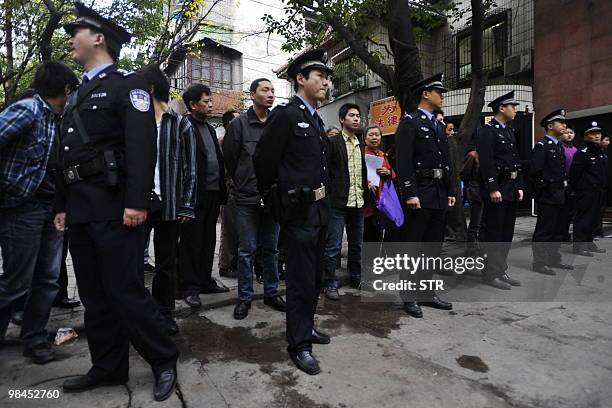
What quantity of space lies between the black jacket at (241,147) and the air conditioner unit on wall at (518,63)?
9.52m

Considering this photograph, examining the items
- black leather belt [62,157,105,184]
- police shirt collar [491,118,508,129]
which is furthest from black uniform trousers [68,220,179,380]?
police shirt collar [491,118,508,129]

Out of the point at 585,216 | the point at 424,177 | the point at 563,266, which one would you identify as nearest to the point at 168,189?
the point at 424,177

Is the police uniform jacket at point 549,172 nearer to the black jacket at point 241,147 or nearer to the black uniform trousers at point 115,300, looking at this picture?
the black jacket at point 241,147

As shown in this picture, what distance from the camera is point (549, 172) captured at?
5.37 meters

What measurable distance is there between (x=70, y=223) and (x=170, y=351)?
0.93m

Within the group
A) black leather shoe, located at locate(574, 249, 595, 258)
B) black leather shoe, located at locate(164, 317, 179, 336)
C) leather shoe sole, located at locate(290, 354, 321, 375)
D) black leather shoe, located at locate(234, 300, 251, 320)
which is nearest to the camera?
leather shoe sole, located at locate(290, 354, 321, 375)

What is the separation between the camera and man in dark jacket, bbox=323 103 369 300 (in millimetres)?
4426

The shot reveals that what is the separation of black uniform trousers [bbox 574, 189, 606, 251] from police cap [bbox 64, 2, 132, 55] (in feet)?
22.0

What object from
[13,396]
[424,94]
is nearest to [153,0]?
[424,94]

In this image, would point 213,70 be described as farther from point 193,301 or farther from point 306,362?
point 306,362

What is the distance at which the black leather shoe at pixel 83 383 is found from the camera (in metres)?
2.44

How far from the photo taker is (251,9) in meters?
20.2

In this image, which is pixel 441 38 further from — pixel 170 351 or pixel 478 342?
pixel 170 351

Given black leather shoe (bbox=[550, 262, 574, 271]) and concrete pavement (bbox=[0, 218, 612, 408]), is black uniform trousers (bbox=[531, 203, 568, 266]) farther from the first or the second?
concrete pavement (bbox=[0, 218, 612, 408])
